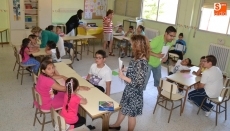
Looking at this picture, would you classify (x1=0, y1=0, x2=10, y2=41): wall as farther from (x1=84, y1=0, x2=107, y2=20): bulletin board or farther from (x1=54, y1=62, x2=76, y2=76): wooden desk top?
(x1=54, y1=62, x2=76, y2=76): wooden desk top

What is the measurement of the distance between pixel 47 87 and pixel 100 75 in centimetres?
89

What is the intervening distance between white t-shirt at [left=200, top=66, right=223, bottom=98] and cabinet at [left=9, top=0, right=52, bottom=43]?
6485 millimetres

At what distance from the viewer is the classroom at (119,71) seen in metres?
2.68

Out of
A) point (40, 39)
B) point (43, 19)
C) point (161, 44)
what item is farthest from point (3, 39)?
point (161, 44)

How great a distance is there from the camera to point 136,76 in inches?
100.0

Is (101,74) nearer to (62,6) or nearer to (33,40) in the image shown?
(33,40)

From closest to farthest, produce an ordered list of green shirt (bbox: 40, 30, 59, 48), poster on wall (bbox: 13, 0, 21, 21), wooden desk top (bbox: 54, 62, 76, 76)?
1. wooden desk top (bbox: 54, 62, 76, 76)
2. green shirt (bbox: 40, 30, 59, 48)
3. poster on wall (bbox: 13, 0, 21, 21)

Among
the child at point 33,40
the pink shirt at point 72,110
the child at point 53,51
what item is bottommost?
the pink shirt at point 72,110

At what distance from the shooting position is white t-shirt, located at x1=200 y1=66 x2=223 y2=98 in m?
3.68

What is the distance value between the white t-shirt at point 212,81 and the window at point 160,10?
13.3ft

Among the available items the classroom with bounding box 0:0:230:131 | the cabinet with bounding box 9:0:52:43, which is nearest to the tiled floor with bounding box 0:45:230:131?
the classroom with bounding box 0:0:230:131

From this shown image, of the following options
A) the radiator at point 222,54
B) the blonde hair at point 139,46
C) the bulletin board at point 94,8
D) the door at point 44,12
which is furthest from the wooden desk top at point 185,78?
the bulletin board at point 94,8

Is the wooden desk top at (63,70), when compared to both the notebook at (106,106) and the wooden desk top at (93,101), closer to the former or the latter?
the wooden desk top at (93,101)

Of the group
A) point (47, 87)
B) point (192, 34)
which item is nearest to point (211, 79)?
point (47, 87)
